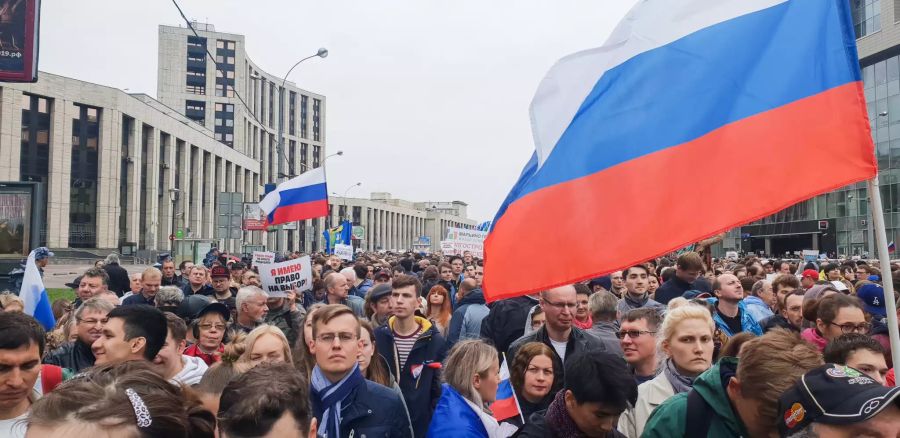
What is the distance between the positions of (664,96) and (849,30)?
91cm

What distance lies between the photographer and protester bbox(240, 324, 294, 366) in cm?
453

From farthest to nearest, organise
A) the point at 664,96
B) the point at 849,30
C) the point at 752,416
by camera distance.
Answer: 1. the point at 664,96
2. the point at 849,30
3. the point at 752,416

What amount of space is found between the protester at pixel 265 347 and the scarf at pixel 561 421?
6.38 ft

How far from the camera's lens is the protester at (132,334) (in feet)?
14.1

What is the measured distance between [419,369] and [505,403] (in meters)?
1.81

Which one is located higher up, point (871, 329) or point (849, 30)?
point (849, 30)

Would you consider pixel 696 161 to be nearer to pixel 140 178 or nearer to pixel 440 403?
pixel 440 403

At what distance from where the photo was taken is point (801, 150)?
132 inches

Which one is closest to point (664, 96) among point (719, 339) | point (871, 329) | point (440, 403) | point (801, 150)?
point (801, 150)

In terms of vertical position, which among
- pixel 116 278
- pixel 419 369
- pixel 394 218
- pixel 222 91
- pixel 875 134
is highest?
pixel 222 91

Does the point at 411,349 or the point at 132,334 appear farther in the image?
the point at 411,349

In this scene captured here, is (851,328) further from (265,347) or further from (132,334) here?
(132,334)

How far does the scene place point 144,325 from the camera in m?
4.36

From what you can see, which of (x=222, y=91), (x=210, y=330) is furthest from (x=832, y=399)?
(x=222, y=91)
